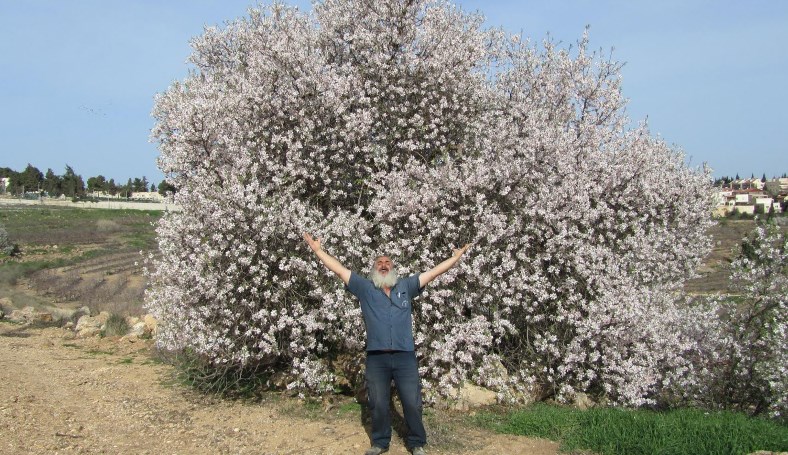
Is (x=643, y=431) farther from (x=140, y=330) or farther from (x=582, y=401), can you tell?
(x=140, y=330)

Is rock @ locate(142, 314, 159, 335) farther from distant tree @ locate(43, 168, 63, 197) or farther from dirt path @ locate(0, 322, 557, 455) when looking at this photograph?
distant tree @ locate(43, 168, 63, 197)

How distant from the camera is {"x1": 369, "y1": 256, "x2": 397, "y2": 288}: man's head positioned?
20.3 feet

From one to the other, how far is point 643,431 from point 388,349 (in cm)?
281

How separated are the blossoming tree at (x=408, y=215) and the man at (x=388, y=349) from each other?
1381 millimetres

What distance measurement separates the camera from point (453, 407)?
26.3ft

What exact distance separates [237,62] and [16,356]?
20.7ft

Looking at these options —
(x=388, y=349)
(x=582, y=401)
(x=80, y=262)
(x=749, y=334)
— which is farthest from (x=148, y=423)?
(x=80, y=262)

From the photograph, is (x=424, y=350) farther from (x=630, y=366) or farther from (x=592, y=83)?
(x=592, y=83)

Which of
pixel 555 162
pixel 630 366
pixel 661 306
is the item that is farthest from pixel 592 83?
pixel 630 366

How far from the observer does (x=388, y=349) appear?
19.8ft

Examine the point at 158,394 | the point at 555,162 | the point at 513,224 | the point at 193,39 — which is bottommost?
the point at 158,394

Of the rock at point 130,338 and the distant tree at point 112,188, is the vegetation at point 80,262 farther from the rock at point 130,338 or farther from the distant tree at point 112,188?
the distant tree at point 112,188

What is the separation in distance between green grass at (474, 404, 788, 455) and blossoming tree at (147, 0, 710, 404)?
830 millimetres

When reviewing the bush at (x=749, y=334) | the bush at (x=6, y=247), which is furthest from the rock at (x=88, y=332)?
the bush at (x=6, y=247)
